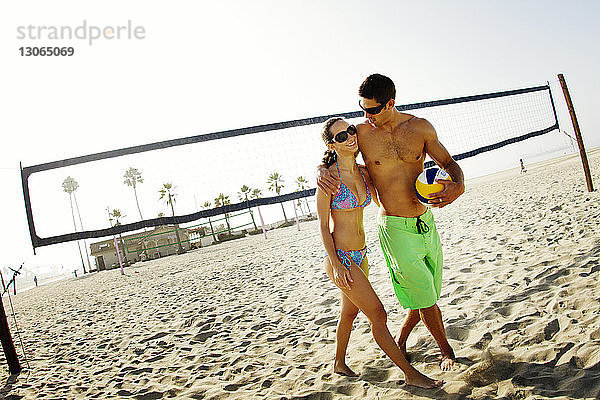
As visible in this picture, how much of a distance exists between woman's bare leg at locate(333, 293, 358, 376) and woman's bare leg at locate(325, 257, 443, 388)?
213 millimetres

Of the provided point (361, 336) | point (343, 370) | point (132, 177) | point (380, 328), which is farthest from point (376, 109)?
point (132, 177)

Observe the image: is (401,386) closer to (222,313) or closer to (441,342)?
(441,342)

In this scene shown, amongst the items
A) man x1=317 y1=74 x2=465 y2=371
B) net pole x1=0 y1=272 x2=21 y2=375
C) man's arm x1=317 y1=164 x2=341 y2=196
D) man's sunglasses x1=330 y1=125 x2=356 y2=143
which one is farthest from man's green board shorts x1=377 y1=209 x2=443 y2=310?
net pole x1=0 y1=272 x2=21 y2=375

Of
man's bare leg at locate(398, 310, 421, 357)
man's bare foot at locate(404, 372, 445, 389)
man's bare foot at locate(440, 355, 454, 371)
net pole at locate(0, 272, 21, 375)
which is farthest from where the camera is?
net pole at locate(0, 272, 21, 375)

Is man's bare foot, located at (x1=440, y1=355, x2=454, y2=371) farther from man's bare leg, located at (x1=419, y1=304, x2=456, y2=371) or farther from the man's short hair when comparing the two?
the man's short hair

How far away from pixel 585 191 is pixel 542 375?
6.83m

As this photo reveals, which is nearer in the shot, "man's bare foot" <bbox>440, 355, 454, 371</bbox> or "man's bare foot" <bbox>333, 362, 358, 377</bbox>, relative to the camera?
"man's bare foot" <bbox>440, 355, 454, 371</bbox>

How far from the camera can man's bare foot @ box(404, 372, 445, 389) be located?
2.19 meters

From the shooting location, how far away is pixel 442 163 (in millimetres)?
2369

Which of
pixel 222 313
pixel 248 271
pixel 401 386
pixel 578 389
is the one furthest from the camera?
A: pixel 248 271

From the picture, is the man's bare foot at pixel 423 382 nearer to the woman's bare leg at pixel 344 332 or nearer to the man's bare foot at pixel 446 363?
the man's bare foot at pixel 446 363

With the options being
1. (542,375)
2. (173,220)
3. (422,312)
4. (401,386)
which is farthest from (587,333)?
(173,220)

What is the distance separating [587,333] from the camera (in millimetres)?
2395

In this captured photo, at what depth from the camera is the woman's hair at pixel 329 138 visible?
2.30 metres
